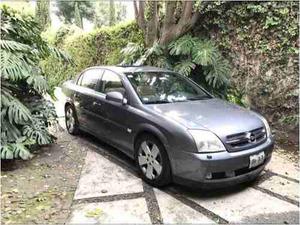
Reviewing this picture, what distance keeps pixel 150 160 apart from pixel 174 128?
621mm

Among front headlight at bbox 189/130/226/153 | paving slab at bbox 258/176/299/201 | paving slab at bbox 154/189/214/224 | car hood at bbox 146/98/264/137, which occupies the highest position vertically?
car hood at bbox 146/98/264/137

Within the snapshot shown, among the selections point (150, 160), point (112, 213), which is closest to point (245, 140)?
point (150, 160)

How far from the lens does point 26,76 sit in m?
5.71

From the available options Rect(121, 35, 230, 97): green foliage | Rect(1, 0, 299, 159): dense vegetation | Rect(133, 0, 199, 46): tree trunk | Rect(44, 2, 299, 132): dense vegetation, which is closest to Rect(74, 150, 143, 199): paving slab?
Rect(1, 0, 299, 159): dense vegetation

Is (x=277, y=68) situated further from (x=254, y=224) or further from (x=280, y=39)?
(x=254, y=224)

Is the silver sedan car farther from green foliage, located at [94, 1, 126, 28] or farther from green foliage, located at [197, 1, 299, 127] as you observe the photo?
green foliage, located at [94, 1, 126, 28]

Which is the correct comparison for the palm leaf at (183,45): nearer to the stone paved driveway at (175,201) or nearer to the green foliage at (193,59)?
the green foliage at (193,59)

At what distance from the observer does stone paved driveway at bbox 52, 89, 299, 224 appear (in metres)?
4.14

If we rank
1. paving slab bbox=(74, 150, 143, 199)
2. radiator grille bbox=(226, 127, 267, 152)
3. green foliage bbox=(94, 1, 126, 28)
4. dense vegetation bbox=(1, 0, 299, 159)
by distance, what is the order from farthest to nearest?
green foliage bbox=(94, 1, 126, 28)
dense vegetation bbox=(1, 0, 299, 159)
paving slab bbox=(74, 150, 143, 199)
radiator grille bbox=(226, 127, 267, 152)

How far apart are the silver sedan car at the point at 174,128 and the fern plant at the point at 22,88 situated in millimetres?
827

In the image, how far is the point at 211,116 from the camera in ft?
15.9

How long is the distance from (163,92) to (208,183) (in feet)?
5.66

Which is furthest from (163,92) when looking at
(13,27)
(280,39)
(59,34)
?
(59,34)

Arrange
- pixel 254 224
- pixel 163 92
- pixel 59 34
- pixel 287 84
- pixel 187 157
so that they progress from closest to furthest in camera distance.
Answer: pixel 254 224, pixel 187 157, pixel 163 92, pixel 287 84, pixel 59 34
